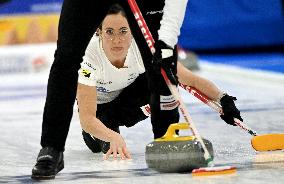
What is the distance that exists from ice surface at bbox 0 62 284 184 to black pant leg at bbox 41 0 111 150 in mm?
187

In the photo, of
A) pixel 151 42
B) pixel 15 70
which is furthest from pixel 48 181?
pixel 15 70

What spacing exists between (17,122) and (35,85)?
108 inches

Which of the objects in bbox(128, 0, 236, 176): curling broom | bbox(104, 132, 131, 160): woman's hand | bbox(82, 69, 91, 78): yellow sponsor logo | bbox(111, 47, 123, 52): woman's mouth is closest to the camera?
bbox(128, 0, 236, 176): curling broom

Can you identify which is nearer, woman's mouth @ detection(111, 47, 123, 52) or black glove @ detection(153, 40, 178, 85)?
black glove @ detection(153, 40, 178, 85)

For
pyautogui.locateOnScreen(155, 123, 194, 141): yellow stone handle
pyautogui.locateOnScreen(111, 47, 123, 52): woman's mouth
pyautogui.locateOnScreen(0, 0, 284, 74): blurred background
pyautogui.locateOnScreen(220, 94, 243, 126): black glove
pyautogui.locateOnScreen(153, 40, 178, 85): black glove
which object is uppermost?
pyautogui.locateOnScreen(0, 0, 284, 74): blurred background

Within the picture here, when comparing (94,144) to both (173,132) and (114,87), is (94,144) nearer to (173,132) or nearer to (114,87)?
(114,87)

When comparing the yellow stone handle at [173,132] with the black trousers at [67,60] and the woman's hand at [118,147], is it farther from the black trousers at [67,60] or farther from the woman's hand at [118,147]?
the woman's hand at [118,147]

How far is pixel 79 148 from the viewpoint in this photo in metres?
4.20

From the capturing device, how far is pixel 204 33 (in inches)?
401

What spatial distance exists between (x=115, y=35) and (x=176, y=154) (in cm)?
98

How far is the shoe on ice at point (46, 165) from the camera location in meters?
3.17

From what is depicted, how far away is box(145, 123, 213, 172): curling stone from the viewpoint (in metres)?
3.12

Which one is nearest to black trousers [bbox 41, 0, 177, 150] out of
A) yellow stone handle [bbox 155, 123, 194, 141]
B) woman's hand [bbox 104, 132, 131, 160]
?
yellow stone handle [bbox 155, 123, 194, 141]

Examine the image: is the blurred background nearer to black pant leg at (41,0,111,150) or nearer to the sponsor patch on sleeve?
the sponsor patch on sleeve
